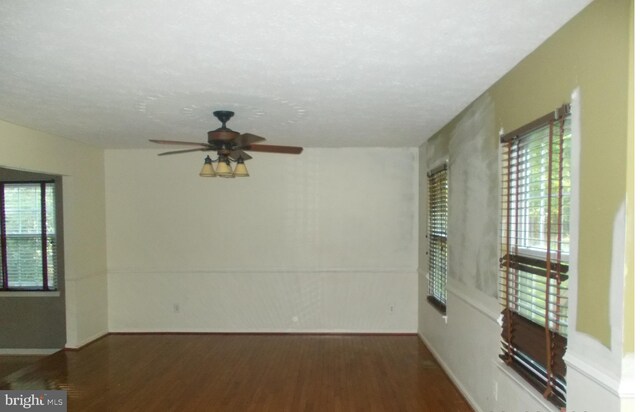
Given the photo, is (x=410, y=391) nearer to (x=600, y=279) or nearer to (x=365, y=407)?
(x=365, y=407)

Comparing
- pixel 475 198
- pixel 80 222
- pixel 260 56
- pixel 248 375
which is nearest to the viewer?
pixel 260 56

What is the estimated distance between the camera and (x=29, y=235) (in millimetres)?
5324

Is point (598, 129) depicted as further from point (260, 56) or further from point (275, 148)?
point (275, 148)

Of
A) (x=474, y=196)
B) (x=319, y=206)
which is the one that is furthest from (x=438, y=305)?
(x=319, y=206)

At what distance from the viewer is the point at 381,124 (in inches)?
154

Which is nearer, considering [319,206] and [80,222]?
[80,222]

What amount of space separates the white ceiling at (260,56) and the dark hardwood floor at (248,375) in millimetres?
2606

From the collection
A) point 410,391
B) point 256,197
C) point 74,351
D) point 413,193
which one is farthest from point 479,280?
point 74,351

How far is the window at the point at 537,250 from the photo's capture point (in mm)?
1925

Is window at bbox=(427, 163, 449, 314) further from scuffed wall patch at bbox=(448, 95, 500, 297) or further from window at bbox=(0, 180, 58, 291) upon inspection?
window at bbox=(0, 180, 58, 291)

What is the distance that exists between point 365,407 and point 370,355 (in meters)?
1.23

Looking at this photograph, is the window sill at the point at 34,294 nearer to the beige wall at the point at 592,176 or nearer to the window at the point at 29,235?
the window at the point at 29,235

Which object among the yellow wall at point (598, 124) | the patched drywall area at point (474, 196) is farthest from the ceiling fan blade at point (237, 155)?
the yellow wall at point (598, 124)
